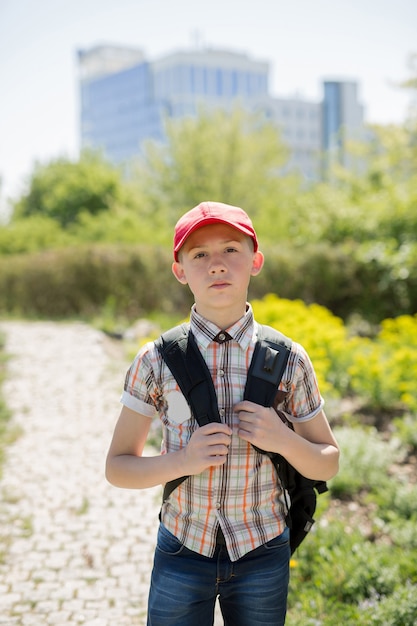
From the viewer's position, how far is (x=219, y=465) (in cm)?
139

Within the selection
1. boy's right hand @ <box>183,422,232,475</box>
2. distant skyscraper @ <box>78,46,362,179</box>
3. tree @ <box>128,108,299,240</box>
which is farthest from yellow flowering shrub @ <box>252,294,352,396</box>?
distant skyscraper @ <box>78,46,362,179</box>

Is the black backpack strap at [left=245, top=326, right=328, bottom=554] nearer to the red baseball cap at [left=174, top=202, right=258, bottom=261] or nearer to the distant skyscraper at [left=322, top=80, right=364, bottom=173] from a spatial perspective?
the red baseball cap at [left=174, top=202, right=258, bottom=261]

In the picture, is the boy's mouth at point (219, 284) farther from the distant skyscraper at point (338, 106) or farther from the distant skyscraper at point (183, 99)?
the distant skyscraper at point (338, 106)

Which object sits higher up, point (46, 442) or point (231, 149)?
point (231, 149)

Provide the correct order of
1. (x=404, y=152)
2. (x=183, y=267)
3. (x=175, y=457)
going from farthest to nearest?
(x=404, y=152) < (x=183, y=267) < (x=175, y=457)

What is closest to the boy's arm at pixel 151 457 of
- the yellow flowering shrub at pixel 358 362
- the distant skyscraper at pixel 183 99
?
the yellow flowering shrub at pixel 358 362

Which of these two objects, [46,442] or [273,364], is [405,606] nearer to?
[273,364]

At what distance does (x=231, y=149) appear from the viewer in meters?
22.4

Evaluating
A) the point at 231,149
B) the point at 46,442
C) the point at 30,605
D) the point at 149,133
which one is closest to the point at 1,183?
the point at 231,149

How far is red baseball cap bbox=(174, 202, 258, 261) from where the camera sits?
4.61ft

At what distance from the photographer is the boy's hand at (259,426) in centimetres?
133

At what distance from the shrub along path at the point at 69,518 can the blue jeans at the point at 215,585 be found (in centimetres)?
150

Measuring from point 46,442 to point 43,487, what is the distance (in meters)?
1.01

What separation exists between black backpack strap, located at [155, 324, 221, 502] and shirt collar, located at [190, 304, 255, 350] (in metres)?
0.02
